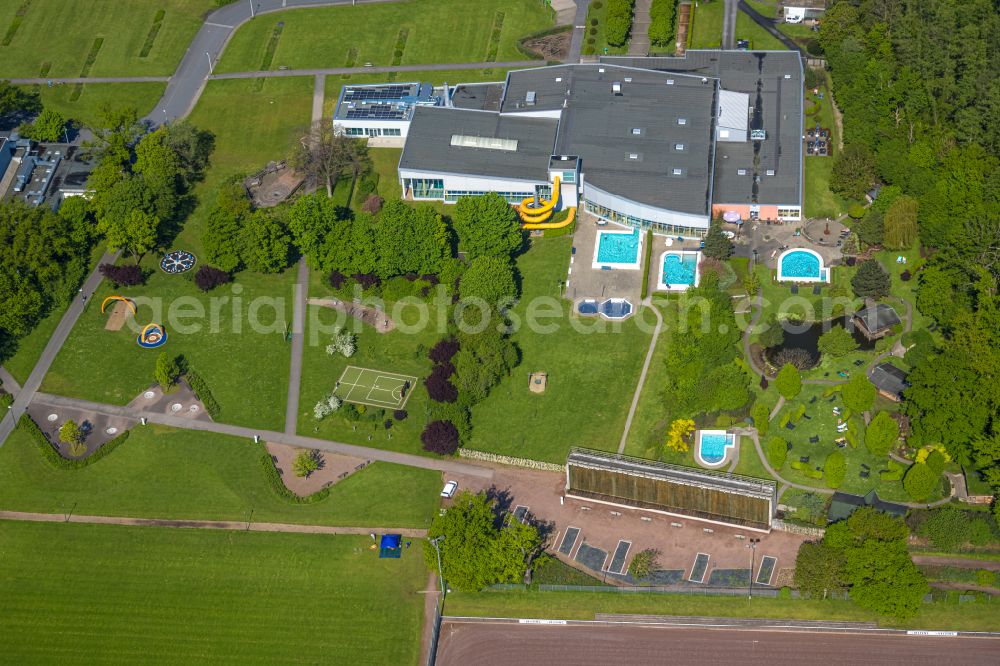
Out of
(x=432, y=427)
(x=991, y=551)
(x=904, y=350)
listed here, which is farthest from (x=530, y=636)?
(x=904, y=350)

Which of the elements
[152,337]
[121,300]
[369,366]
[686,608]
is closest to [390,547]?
[369,366]

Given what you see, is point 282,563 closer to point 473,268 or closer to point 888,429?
point 473,268

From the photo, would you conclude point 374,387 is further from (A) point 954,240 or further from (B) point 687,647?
(A) point 954,240

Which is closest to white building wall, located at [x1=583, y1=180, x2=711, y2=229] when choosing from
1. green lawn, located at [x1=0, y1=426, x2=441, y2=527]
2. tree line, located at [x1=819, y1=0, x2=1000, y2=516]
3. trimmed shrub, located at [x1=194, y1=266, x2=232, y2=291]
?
tree line, located at [x1=819, y1=0, x2=1000, y2=516]

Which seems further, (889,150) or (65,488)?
(889,150)

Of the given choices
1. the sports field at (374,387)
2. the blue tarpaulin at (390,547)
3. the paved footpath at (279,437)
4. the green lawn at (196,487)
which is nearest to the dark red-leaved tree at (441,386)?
the sports field at (374,387)

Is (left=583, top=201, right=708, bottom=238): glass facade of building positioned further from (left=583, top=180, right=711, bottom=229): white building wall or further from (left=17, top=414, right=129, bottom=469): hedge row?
(left=17, top=414, right=129, bottom=469): hedge row
